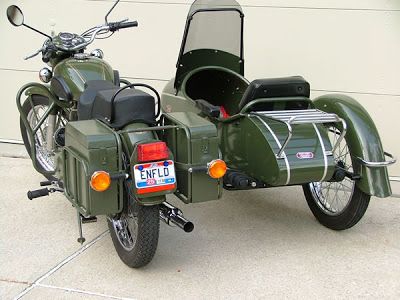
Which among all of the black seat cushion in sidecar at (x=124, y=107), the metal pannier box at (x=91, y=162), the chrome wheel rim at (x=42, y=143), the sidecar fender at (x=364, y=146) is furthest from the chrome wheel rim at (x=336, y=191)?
the chrome wheel rim at (x=42, y=143)

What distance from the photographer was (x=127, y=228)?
11.9ft

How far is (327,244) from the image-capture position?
12.9 ft

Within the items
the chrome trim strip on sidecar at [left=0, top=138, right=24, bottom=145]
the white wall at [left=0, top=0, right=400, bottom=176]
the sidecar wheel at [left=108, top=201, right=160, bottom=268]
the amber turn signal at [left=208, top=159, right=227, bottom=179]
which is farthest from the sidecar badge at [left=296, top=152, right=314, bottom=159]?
the chrome trim strip on sidecar at [left=0, top=138, right=24, bottom=145]

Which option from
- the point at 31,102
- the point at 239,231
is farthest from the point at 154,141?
the point at 31,102

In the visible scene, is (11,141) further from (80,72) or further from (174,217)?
(174,217)

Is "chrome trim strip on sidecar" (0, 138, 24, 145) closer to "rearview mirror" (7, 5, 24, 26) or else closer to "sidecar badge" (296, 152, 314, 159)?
"rearview mirror" (7, 5, 24, 26)

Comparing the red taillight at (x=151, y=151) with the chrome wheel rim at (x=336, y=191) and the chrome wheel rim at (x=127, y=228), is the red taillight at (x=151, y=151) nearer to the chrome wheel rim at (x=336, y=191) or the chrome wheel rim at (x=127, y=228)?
the chrome wheel rim at (x=127, y=228)

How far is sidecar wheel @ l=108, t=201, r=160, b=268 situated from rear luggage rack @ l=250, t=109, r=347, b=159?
903mm

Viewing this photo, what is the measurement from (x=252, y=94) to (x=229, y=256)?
1.09 m

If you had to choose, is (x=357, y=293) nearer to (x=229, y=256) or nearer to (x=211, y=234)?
→ (x=229, y=256)

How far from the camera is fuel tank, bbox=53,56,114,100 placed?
4.07 metres

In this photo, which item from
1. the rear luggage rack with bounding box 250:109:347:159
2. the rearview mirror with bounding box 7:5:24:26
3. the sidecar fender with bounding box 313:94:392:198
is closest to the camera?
the rear luggage rack with bounding box 250:109:347:159

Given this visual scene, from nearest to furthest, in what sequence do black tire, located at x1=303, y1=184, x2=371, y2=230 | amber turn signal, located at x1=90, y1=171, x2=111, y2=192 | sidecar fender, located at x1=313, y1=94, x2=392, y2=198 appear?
amber turn signal, located at x1=90, y1=171, x2=111, y2=192 < sidecar fender, located at x1=313, y1=94, x2=392, y2=198 < black tire, located at x1=303, y1=184, x2=371, y2=230

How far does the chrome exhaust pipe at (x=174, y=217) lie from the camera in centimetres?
323
